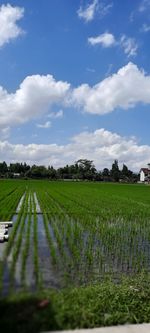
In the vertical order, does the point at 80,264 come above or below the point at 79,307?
below

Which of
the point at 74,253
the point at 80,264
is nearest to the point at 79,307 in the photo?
the point at 80,264

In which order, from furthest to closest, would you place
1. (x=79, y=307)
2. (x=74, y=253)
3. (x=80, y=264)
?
(x=74, y=253) < (x=80, y=264) < (x=79, y=307)

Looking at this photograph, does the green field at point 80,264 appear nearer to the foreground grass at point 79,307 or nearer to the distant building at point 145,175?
the foreground grass at point 79,307

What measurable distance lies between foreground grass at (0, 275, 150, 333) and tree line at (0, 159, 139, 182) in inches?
3573

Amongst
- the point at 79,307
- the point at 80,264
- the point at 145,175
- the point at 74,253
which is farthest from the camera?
the point at 145,175

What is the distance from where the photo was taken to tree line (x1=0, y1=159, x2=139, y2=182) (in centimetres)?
9794

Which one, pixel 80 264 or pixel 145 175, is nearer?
pixel 80 264

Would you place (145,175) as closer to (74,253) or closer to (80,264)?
(74,253)

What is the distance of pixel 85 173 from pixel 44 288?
103786mm

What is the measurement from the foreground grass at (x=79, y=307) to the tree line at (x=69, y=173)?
298 ft

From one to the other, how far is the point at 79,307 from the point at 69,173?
102 m

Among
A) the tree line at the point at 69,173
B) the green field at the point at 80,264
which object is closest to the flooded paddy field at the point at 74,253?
the green field at the point at 80,264

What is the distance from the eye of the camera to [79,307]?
3750 mm

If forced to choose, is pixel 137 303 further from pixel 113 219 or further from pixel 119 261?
pixel 113 219
